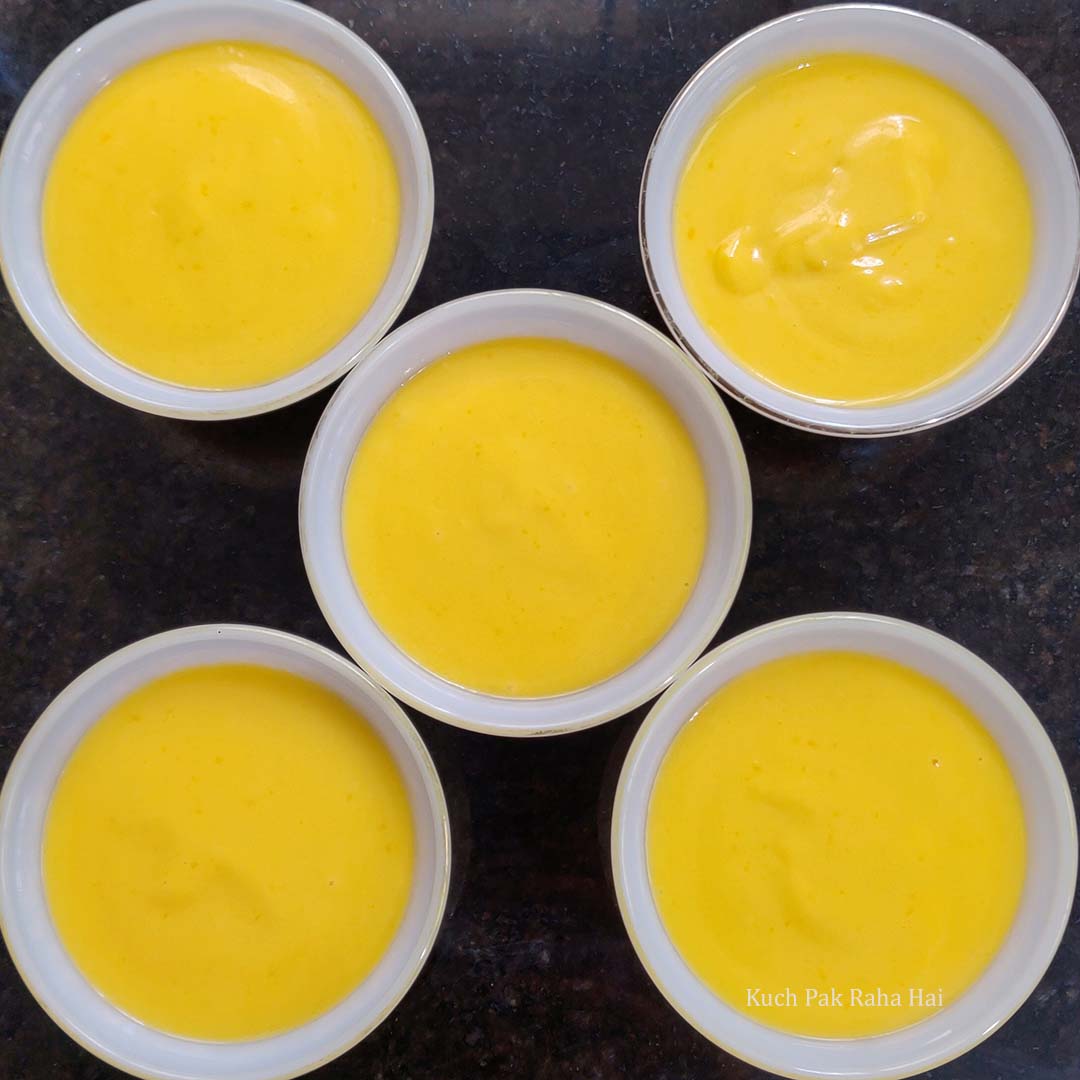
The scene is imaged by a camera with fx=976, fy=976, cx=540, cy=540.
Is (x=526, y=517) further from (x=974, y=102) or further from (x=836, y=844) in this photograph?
(x=974, y=102)

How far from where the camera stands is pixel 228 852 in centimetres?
138

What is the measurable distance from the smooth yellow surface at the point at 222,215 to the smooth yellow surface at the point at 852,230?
48cm

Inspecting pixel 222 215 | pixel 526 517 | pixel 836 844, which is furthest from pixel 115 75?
pixel 836 844

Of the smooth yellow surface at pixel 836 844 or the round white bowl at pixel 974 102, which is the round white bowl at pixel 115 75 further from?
the smooth yellow surface at pixel 836 844

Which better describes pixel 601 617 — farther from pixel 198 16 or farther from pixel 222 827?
pixel 198 16

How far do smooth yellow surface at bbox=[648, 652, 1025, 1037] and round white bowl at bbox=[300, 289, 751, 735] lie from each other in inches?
5.0

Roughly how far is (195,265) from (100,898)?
916mm

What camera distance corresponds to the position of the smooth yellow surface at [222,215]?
1.38 m

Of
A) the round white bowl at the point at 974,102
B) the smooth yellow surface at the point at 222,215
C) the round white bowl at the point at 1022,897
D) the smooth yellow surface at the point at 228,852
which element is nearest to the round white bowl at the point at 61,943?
the smooth yellow surface at the point at 228,852

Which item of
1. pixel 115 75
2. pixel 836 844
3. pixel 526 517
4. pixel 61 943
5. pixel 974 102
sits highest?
pixel 974 102

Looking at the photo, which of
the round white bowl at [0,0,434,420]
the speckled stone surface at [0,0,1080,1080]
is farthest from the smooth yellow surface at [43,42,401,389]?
the speckled stone surface at [0,0,1080,1080]

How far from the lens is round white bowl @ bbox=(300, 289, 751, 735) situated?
1343 millimetres

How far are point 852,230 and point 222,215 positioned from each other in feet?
2.89

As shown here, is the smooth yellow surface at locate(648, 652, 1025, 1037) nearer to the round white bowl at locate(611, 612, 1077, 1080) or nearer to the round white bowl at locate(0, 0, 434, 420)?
the round white bowl at locate(611, 612, 1077, 1080)
